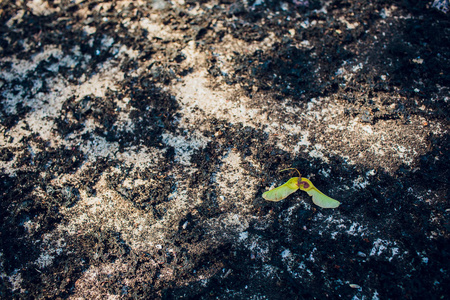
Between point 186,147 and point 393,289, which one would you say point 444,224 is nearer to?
point 393,289

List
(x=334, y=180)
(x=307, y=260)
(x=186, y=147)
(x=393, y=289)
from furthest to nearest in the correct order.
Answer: (x=186, y=147)
(x=334, y=180)
(x=307, y=260)
(x=393, y=289)

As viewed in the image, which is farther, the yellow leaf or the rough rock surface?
the yellow leaf

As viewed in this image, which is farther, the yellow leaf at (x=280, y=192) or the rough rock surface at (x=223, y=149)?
the yellow leaf at (x=280, y=192)

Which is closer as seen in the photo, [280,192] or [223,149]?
[280,192]

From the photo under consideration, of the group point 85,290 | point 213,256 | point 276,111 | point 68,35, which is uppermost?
point 68,35

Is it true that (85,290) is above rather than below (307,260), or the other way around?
below

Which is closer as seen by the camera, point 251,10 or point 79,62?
point 79,62

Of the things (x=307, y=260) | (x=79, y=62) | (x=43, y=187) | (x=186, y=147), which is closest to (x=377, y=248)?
(x=307, y=260)

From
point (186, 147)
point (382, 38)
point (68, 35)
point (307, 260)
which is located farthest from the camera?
point (68, 35)
